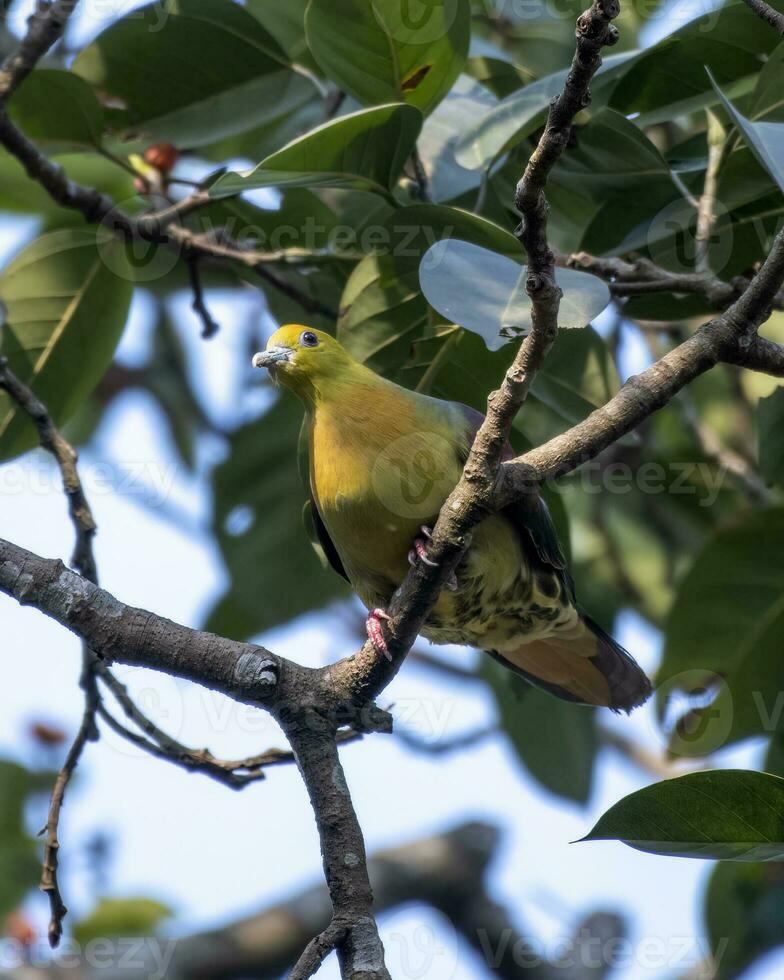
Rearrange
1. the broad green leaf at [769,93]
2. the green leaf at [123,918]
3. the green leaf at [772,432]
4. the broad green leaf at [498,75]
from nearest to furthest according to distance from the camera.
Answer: the broad green leaf at [769,93] → the green leaf at [772,432] → the broad green leaf at [498,75] → the green leaf at [123,918]

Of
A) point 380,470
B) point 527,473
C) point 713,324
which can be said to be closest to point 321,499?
point 380,470

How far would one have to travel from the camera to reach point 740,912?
412cm

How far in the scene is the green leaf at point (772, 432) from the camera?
9.77 ft

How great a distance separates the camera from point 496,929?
22.2ft

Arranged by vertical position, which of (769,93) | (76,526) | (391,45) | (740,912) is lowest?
(740,912)

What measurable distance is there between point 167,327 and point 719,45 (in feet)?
10.9

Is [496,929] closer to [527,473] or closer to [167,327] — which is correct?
[167,327]

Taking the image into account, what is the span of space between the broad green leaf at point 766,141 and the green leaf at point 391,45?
83cm

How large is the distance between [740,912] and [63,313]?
124 inches

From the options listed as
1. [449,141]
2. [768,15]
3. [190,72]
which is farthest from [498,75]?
[768,15]

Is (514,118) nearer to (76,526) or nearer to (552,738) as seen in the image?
(76,526)

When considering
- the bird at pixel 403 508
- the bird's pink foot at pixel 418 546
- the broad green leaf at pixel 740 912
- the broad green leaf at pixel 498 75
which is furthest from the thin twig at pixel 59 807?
the broad green leaf at pixel 740 912

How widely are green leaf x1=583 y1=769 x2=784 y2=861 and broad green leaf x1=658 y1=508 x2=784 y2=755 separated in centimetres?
124

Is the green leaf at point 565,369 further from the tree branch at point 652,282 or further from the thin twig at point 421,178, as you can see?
the thin twig at point 421,178
